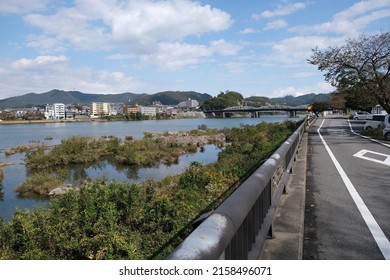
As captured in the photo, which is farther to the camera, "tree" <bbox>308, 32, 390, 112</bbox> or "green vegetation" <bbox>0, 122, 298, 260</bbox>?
"tree" <bbox>308, 32, 390, 112</bbox>

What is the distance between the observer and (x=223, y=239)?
2.10 meters

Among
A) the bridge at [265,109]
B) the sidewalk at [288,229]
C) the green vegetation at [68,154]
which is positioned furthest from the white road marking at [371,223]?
the bridge at [265,109]

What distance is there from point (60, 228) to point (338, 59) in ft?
79.0

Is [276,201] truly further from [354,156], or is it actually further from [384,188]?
[354,156]

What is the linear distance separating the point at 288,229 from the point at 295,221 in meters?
0.43

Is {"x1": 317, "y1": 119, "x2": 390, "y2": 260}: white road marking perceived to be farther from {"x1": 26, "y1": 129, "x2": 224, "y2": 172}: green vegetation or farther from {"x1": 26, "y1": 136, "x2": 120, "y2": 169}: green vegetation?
{"x1": 26, "y1": 136, "x2": 120, "y2": 169}: green vegetation

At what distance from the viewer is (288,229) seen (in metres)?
4.62

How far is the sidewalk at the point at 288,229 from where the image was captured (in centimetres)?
375

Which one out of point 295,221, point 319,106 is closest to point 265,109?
point 319,106

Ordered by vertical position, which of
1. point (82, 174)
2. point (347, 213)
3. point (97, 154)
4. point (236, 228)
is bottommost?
point (82, 174)

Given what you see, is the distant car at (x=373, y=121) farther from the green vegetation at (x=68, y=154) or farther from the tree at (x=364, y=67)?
the green vegetation at (x=68, y=154)

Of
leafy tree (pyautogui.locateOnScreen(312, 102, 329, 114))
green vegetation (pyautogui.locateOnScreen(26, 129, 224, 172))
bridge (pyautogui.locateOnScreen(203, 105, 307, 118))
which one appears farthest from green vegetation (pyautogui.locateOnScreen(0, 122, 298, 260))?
bridge (pyautogui.locateOnScreen(203, 105, 307, 118))

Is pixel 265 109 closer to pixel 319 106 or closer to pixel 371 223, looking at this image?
pixel 319 106

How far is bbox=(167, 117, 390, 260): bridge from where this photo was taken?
2.21 meters
